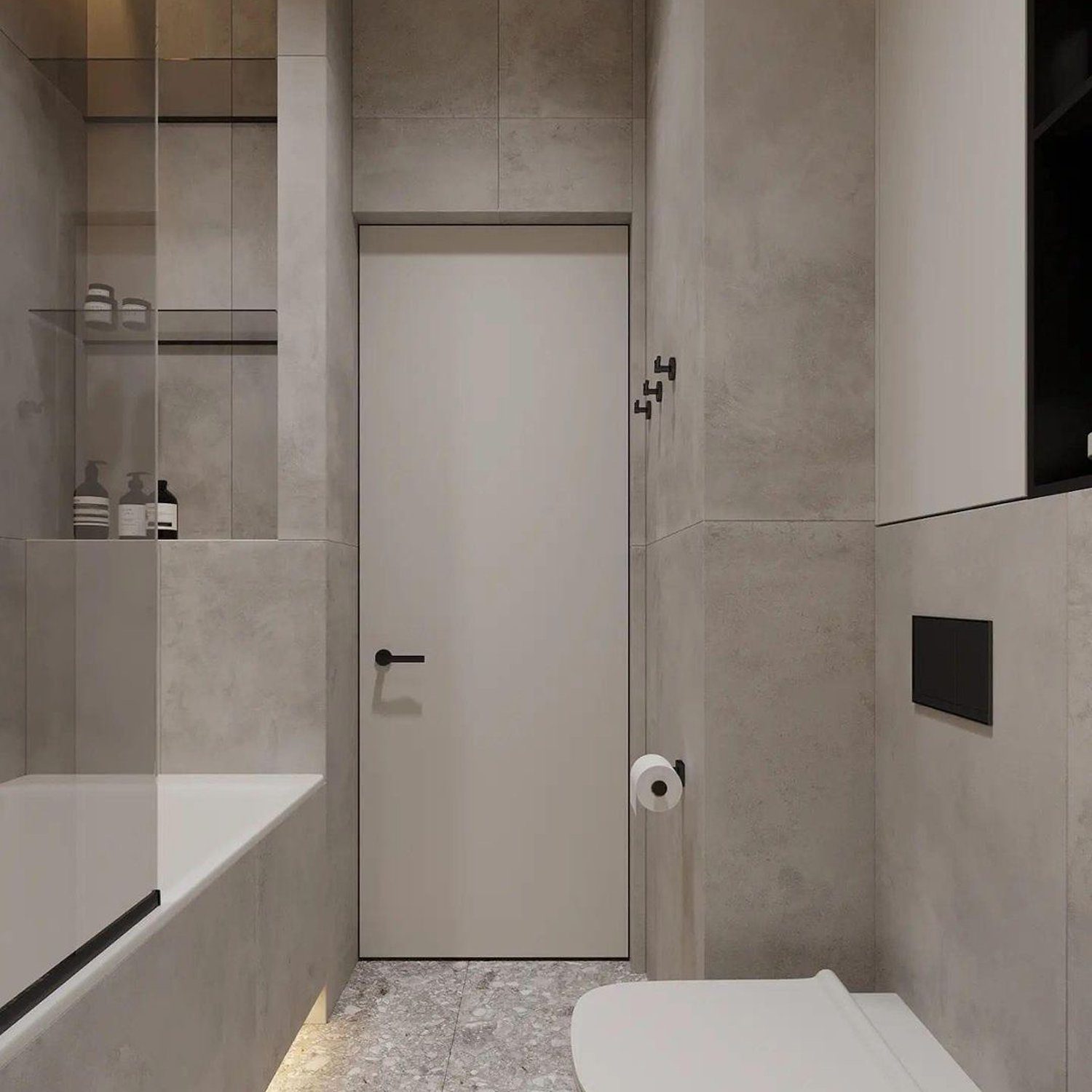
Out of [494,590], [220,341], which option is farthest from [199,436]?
[494,590]

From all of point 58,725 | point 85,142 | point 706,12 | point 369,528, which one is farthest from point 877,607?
point 369,528

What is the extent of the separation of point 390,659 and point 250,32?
5.82ft

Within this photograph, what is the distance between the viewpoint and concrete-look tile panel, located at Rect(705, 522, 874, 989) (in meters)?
1.65

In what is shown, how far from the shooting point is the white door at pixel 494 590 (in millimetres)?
2938

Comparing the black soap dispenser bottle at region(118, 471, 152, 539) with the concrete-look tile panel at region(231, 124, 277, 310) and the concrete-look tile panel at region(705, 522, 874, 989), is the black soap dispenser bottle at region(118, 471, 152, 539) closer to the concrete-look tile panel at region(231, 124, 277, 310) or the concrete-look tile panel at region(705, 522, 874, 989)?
the concrete-look tile panel at region(705, 522, 874, 989)

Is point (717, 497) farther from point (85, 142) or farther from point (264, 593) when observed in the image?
point (264, 593)

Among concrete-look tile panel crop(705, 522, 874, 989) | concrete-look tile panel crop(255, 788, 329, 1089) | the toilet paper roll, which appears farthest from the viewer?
concrete-look tile panel crop(255, 788, 329, 1089)

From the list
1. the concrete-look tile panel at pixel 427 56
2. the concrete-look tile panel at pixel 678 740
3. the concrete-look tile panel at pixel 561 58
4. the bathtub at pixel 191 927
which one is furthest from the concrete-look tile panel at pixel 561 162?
the bathtub at pixel 191 927

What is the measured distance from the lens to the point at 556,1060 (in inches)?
91.2

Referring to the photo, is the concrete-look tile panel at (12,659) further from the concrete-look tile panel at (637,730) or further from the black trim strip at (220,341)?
the concrete-look tile panel at (637,730)

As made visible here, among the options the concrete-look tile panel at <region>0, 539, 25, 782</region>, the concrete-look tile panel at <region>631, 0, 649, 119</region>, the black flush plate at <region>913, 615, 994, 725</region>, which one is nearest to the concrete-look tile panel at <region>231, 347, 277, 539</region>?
the concrete-look tile panel at <region>631, 0, 649, 119</region>

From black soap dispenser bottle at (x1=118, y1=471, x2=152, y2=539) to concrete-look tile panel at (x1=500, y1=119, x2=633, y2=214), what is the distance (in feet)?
6.00

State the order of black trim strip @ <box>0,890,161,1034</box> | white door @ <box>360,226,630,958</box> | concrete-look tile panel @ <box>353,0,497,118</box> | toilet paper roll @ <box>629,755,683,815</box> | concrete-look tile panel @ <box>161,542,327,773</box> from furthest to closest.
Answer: white door @ <box>360,226,630,958</box>
concrete-look tile panel @ <box>353,0,497,118</box>
concrete-look tile panel @ <box>161,542,327,773</box>
toilet paper roll @ <box>629,755,683,815</box>
black trim strip @ <box>0,890,161,1034</box>

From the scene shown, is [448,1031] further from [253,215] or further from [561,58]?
[561,58]
